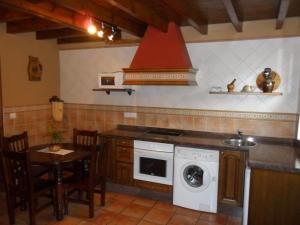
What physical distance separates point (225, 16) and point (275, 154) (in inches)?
65.9

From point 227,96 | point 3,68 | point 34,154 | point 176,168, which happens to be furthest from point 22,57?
point 227,96

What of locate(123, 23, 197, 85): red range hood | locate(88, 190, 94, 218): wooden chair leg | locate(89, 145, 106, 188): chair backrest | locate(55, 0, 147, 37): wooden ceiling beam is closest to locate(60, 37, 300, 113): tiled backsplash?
locate(123, 23, 197, 85): red range hood

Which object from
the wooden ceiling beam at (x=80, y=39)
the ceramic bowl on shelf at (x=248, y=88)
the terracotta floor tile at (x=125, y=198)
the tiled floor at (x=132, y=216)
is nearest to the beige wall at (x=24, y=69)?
the wooden ceiling beam at (x=80, y=39)

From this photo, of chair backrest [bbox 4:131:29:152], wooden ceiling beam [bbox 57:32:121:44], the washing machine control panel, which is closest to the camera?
the washing machine control panel

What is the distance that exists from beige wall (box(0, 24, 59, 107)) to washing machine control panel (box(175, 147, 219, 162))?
2.48m

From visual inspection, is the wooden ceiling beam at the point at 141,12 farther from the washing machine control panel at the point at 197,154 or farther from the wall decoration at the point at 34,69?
the wall decoration at the point at 34,69

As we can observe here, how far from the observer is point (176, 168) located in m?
3.19

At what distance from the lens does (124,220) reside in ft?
9.41

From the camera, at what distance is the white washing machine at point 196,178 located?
9.86 ft

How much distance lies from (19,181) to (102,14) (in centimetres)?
190

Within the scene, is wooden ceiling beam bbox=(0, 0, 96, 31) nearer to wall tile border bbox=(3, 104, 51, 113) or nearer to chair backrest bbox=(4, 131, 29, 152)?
chair backrest bbox=(4, 131, 29, 152)

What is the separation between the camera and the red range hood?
10.6 ft

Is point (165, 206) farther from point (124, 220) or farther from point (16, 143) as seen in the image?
point (16, 143)

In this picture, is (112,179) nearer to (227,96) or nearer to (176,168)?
(176,168)
